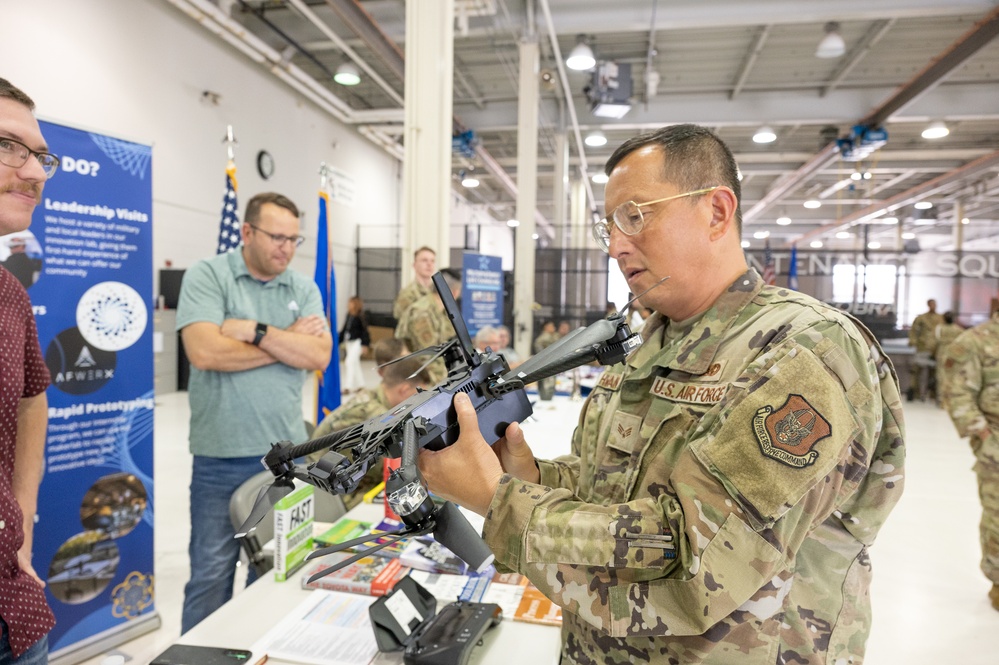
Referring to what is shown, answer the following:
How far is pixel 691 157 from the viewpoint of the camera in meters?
→ 1.06

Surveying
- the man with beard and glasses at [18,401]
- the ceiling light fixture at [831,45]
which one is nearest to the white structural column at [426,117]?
the man with beard and glasses at [18,401]

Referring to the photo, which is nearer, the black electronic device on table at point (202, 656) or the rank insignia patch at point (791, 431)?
the rank insignia patch at point (791, 431)

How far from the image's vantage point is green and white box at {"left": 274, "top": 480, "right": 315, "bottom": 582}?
5.45 ft

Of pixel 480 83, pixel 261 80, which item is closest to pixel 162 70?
pixel 261 80

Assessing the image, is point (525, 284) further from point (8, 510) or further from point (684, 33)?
point (8, 510)

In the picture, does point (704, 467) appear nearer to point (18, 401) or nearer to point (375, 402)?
point (18, 401)

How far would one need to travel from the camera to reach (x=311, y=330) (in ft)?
8.15

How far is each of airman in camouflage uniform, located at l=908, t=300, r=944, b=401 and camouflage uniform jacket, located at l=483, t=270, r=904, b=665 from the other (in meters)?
10.6

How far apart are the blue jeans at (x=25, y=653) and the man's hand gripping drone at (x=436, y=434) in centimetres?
76

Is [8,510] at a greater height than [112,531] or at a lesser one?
greater

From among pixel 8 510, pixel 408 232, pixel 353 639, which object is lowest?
pixel 353 639

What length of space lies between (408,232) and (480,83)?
6934mm

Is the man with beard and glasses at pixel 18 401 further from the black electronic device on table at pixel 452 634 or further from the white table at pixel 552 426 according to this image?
the white table at pixel 552 426

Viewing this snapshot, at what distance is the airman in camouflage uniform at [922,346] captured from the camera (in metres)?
9.71
